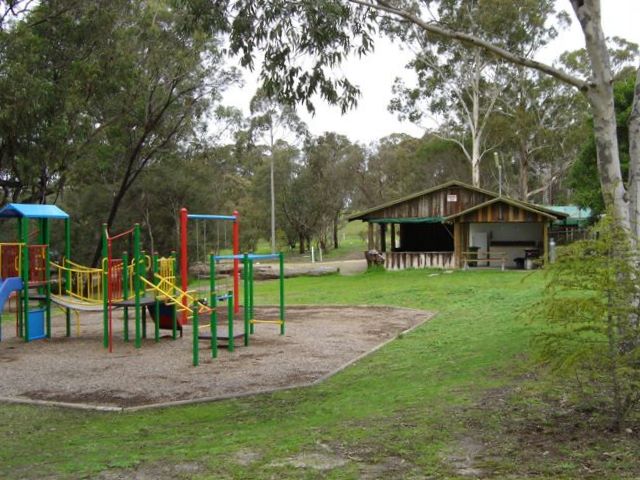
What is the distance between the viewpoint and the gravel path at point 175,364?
349 inches

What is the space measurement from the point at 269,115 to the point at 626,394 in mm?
45956

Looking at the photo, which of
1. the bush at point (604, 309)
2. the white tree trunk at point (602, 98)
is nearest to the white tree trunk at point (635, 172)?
the white tree trunk at point (602, 98)

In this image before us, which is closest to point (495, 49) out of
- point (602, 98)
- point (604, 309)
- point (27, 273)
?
point (602, 98)

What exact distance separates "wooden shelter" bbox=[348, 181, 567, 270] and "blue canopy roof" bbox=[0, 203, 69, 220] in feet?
58.6

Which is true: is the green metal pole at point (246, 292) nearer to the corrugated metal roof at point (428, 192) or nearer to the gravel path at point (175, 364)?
the gravel path at point (175, 364)

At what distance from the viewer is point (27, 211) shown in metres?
14.2

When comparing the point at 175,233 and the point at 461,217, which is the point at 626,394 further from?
the point at 175,233

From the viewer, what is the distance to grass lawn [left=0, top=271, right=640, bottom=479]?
5012mm

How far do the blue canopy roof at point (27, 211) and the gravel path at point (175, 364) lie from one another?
8.59 feet

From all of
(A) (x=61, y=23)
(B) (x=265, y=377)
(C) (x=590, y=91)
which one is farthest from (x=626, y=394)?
(A) (x=61, y=23)

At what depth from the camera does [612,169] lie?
27.6 feet

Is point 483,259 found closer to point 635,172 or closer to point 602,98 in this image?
point 602,98

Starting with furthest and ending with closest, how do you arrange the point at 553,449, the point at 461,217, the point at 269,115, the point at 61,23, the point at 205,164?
the point at 269,115, the point at 205,164, the point at 461,217, the point at 61,23, the point at 553,449

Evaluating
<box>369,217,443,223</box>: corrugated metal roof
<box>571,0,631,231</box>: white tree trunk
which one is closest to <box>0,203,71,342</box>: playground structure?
<box>571,0,631,231</box>: white tree trunk
